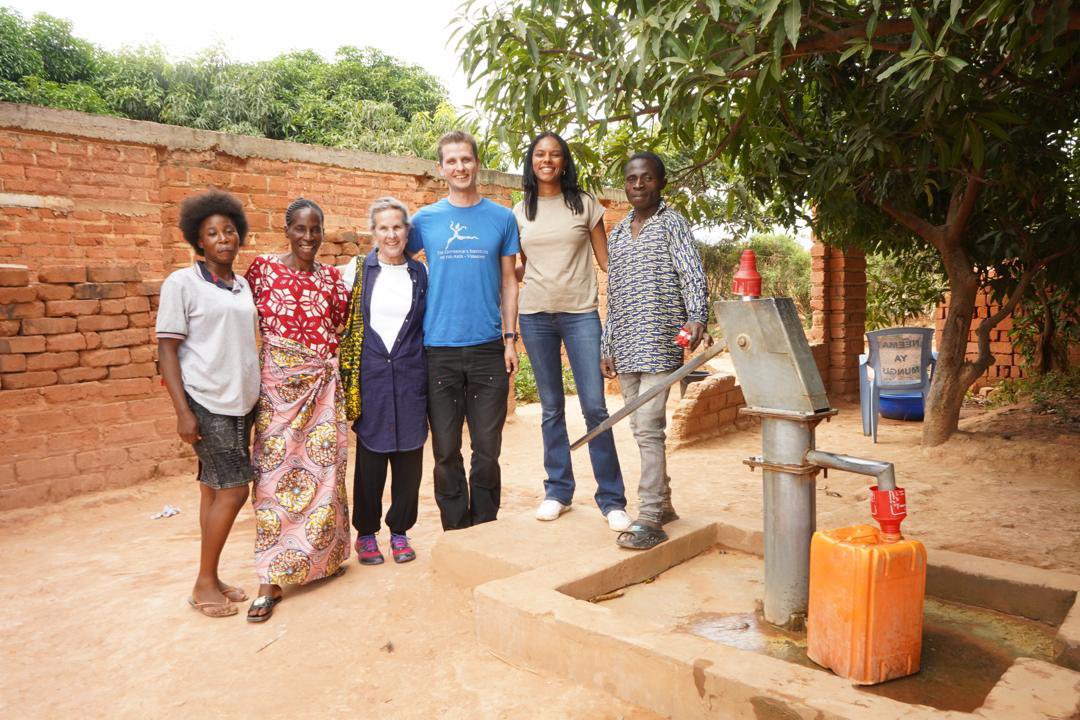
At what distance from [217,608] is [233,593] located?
14 cm

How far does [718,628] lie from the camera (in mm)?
2420

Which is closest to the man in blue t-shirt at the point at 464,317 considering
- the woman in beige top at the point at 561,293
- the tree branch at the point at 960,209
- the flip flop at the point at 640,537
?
the woman in beige top at the point at 561,293

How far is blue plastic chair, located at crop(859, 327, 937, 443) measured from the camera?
6.93m

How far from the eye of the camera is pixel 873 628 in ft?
6.46

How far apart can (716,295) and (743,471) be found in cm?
1223

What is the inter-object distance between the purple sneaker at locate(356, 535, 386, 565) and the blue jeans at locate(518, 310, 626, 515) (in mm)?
760

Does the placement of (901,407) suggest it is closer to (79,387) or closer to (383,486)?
(383,486)

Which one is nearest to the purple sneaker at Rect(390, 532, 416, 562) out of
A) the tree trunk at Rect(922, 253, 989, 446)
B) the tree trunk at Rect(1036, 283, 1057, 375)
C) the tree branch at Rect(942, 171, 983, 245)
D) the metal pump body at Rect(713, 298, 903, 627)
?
the metal pump body at Rect(713, 298, 903, 627)

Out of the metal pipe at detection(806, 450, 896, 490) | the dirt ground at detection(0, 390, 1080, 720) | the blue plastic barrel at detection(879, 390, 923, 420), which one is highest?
the metal pipe at detection(806, 450, 896, 490)

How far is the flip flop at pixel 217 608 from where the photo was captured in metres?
2.88

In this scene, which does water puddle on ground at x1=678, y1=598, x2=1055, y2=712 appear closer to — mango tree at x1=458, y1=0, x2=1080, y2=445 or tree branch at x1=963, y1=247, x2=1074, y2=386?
mango tree at x1=458, y1=0, x2=1080, y2=445

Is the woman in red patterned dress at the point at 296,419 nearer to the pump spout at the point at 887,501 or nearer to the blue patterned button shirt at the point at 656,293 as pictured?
the blue patterned button shirt at the point at 656,293

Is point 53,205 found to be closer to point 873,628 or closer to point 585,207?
point 585,207

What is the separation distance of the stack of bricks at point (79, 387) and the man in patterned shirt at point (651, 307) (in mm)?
3424
